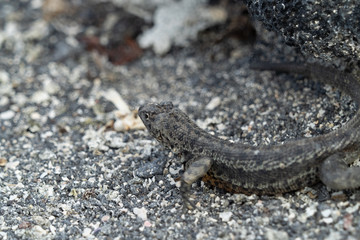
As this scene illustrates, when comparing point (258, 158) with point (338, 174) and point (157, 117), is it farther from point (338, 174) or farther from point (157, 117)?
point (157, 117)

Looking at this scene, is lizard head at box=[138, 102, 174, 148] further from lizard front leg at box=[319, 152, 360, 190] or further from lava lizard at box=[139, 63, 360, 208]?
lizard front leg at box=[319, 152, 360, 190]

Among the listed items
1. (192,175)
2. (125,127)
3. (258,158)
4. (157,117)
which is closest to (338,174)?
(258,158)

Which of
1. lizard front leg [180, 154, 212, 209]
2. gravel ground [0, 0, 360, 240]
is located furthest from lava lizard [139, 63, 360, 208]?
gravel ground [0, 0, 360, 240]

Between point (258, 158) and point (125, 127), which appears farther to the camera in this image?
point (125, 127)

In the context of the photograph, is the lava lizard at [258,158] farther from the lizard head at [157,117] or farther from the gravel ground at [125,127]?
the gravel ground at [125,127]

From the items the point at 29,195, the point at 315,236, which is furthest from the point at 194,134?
the point at 29,195

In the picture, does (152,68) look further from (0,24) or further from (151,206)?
(151,206)
